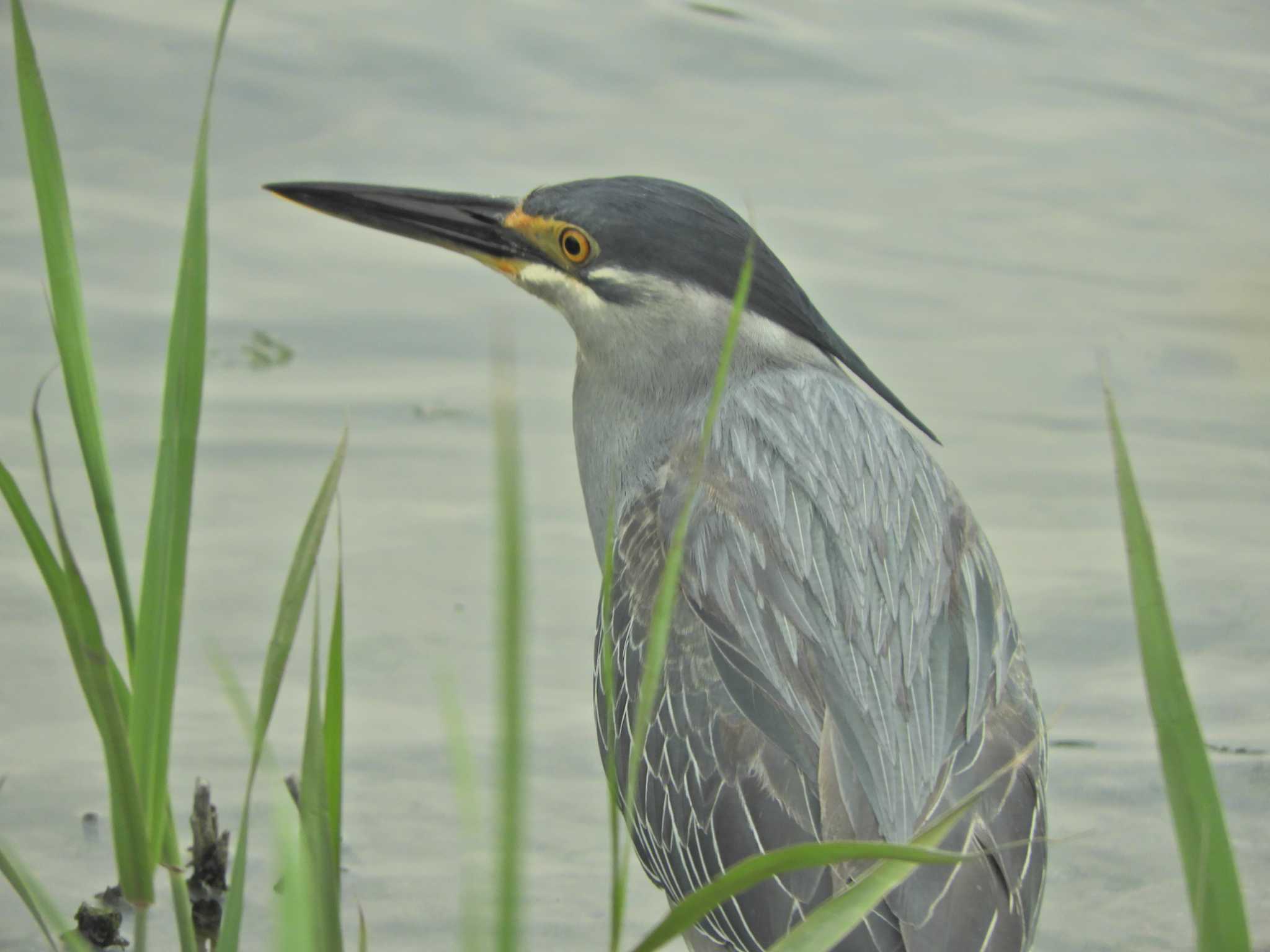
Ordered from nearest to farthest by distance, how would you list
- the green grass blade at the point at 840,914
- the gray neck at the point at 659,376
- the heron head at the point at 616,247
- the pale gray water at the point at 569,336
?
the green grass blade at the point at 840,914 → the heron head at the point at 616,247 → the gray neck at the point at 659,376 → the pale gray water at the point at 569,336

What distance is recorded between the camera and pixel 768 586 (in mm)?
3154

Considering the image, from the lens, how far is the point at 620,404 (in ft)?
12.3

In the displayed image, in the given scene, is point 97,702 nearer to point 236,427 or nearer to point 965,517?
point 965,517

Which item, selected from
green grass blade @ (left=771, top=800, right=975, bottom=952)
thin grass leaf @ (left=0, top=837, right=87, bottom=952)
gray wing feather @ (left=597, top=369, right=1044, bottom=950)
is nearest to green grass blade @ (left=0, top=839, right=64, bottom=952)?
thin grass leaf @ (left=0, top=837, right=87, bottom=952)

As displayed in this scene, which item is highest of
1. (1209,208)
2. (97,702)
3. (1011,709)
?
(1209,208)

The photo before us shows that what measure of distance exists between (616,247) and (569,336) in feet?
7.77

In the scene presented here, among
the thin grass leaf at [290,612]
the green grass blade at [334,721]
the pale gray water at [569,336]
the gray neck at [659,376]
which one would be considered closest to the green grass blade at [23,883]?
the thin grass leaf at [290,612]

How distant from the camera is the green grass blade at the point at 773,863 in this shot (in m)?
1.65

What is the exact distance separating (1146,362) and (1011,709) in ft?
11.0

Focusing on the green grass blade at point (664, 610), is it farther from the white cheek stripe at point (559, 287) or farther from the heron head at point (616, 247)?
the white cheek stripe at point (559, 287)

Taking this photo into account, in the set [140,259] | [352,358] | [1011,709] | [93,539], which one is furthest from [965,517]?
[140,259]

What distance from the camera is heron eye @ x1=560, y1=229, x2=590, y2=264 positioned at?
359 cm

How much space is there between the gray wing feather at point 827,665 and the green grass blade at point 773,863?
0.87 metres

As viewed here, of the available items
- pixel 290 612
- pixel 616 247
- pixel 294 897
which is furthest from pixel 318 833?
pixel 616 247
